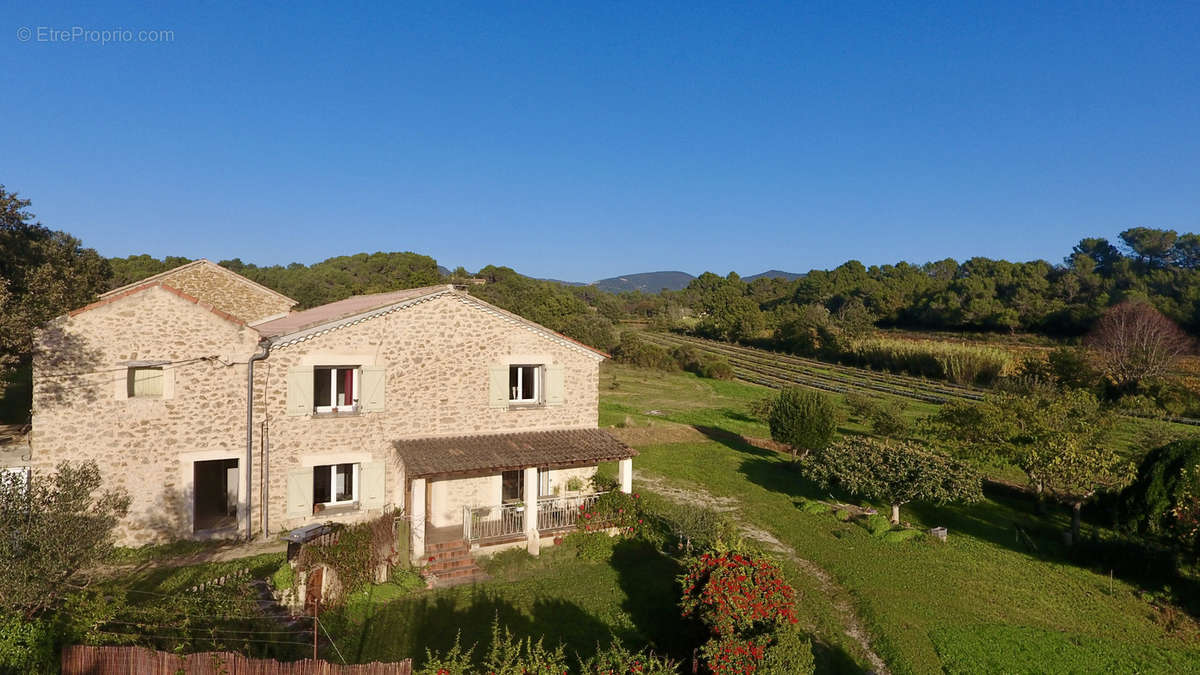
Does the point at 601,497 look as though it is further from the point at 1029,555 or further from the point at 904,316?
the point at 904,316

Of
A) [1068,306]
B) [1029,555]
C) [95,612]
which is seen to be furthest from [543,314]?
[1068,306]

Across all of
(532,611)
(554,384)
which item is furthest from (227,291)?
(532,611)

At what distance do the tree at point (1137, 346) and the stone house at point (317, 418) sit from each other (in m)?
41.7

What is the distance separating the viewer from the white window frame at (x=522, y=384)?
1642 cm

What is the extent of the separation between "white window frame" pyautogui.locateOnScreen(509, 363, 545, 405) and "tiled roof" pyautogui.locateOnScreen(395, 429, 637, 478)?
0.89 m

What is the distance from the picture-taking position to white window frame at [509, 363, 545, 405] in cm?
1642

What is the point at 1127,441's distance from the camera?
27.2m

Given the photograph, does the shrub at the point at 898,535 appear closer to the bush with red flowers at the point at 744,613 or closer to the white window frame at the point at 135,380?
the bush with red flowers at the point at 744,613

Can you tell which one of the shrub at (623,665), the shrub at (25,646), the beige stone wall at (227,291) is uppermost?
the beige stone wall at (227,291)

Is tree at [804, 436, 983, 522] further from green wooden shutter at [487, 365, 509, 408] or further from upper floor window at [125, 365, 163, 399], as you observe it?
upper floor window at [125, 365, 163, 399]

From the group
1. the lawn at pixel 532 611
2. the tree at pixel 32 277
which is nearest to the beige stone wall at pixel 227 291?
the tree at pixel 32 277

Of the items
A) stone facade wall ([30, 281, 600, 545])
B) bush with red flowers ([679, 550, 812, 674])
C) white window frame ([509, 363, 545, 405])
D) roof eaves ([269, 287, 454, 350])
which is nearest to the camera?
bush with red flowers ([679, 550, 812, 674])

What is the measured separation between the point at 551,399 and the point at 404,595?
631 cm

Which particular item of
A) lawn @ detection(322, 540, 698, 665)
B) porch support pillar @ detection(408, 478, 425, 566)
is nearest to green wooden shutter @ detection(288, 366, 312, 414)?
porch support pillar @ detection(408, 478, 425, 566)
